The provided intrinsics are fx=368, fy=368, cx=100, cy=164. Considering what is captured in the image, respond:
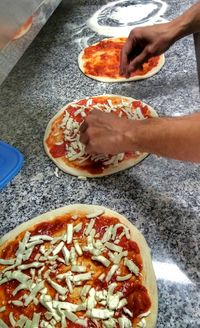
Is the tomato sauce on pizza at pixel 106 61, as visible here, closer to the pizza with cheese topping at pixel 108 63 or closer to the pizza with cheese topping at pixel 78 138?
the pizza with cheese topping at pixel 108 63

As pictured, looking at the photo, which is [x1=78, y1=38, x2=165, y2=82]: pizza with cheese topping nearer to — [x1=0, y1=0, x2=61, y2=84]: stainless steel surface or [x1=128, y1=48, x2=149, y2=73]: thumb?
[x1=128, y1=48, x2=149, y2=73]: thumb

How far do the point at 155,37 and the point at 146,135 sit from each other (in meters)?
0.55

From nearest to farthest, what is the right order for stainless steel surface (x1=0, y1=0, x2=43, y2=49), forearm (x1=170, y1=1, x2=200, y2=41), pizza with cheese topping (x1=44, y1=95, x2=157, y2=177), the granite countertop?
stainless steel surface (x1=0, y1=0, x2=43, y2=49) < the granite countertop < pizza with cheese topping (x1=44, y1=95, x2=157, y2=177) < forearm (x1=170, y1=1, x2=200, y2=41)

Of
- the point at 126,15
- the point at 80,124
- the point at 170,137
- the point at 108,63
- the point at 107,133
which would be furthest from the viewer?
the point at 126,15

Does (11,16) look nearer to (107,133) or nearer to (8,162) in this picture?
(107,133)

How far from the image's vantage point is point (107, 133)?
96 cm

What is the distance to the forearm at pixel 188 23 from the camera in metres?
Result: 1.23

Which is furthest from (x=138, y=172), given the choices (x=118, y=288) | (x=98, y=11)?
(x=98, y=11)

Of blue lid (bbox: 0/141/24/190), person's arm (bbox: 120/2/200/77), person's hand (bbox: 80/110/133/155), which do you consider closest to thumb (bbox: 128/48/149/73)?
person's arm (bbox: 120/2/200/77)

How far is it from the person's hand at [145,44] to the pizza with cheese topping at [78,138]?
0.42ft

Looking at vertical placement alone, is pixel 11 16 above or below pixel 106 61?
above

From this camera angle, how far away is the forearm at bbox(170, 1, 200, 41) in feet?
4.03

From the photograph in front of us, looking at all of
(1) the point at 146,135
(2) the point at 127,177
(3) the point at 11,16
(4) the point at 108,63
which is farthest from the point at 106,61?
(3) the point at 11,16

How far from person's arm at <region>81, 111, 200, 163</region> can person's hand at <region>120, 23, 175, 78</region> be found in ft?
1.31
